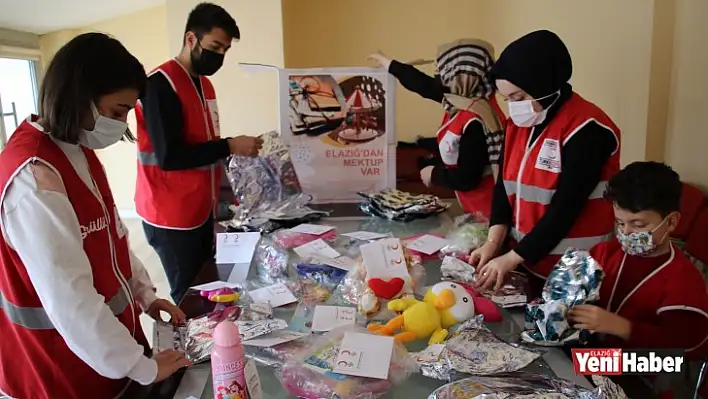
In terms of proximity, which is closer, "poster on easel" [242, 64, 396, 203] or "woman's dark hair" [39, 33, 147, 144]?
"woman's dark hair" [39, 33, 147, 144]

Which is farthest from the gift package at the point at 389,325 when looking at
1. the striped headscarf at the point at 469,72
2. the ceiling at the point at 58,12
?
the ceiling at the point at 58,12

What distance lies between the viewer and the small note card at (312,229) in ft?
6.32

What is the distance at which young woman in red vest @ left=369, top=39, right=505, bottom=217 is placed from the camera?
6.44 ft

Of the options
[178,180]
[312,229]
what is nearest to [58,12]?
[178,180]

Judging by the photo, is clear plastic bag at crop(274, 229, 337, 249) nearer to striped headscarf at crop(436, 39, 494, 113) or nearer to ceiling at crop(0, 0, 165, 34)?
striped headscarf at crop(436, 39, 494, 113)

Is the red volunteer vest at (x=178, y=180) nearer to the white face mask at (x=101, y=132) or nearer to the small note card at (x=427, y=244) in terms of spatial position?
the small note card at (x=427, y=244)

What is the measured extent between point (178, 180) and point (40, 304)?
3.35ft

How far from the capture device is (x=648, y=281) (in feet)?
4.14

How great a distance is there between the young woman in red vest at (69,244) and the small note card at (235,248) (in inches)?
21.2

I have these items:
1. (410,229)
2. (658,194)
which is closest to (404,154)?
(410,229)

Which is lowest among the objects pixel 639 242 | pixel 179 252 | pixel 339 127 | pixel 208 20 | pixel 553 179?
pixel 179 252

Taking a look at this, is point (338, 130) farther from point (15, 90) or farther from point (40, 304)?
point (15, 90)

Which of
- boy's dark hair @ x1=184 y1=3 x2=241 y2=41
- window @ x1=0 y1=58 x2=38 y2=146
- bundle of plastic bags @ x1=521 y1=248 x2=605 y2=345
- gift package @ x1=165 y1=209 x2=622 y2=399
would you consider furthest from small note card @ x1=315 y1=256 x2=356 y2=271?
window @ x1=0 y1=58 x2=38 y2=146

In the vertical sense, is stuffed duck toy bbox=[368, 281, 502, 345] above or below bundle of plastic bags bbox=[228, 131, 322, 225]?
below
